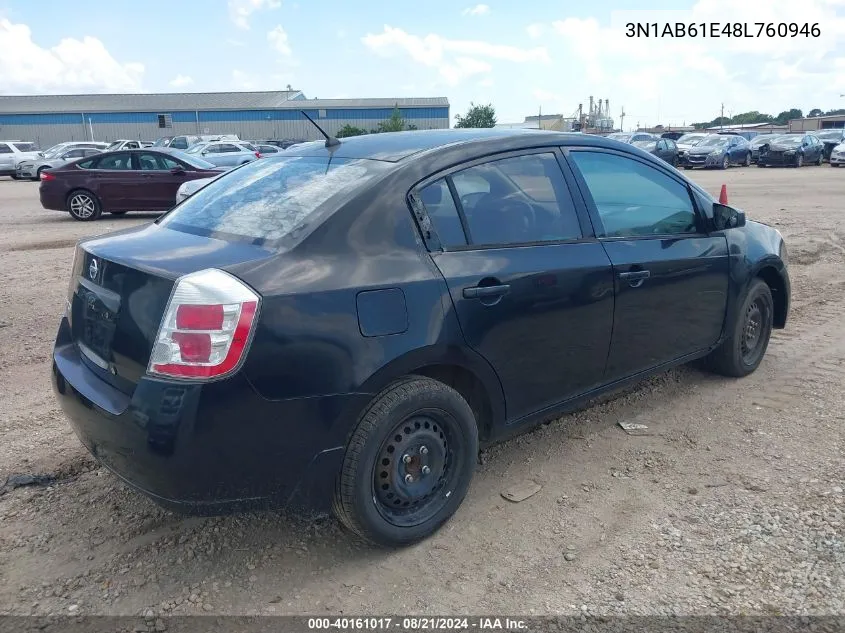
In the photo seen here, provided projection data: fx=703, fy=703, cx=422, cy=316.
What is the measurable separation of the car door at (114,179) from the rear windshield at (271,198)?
447 inches

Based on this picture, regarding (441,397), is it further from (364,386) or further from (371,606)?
(371,606)

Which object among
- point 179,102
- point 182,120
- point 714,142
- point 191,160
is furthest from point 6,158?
point 179,102

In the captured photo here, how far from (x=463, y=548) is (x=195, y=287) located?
1.56m

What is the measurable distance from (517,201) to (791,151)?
3239 cm

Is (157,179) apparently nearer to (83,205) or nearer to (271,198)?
(83,205)

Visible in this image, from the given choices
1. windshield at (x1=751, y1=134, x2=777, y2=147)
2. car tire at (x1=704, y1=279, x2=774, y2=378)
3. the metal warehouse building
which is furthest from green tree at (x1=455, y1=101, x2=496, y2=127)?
car tire at (x1=704, y1=279, x2=774, y2=378)

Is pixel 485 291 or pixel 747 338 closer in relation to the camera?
pixel 485 291

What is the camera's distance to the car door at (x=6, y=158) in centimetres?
2990

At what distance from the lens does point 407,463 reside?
9.64 feet

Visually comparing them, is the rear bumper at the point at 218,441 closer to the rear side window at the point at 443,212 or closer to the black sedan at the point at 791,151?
the rear side window at the point at 443,212

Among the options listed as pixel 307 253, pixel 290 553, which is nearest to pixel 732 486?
pixel 290 553

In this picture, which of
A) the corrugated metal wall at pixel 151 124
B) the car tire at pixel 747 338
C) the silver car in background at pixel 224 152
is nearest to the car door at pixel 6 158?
the silver car in background at pixel 224 152

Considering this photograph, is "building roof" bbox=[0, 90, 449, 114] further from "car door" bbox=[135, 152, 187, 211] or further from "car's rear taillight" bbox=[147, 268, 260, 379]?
"car's rear taillight" bbox=[147, 268, 260, 379]

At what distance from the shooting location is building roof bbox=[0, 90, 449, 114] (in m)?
69.6
